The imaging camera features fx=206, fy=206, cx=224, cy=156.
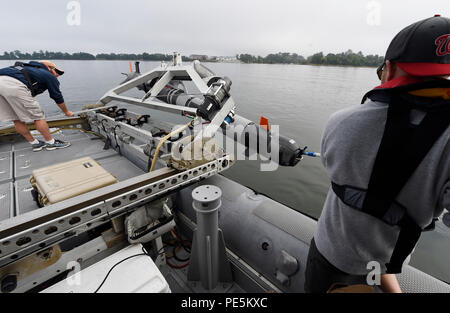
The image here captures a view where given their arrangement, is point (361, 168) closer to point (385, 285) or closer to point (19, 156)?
point (385, 285)

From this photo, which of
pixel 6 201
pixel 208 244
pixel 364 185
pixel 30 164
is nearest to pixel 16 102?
pixel 30 164

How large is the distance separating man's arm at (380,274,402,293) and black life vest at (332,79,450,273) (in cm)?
28

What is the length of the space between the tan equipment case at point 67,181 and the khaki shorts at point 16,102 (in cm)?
214

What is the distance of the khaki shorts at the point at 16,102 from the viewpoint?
3.05 metres

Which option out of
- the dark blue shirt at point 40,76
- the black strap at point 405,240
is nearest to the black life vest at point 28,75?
the dark blue shirt at point 40,76

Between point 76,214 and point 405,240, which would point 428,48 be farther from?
point 76,214

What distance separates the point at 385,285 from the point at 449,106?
94 cm

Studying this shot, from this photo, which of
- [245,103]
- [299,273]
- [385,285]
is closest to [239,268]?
[299,273]

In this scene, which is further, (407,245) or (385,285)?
(385,285)

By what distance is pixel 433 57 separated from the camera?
2.28 ft

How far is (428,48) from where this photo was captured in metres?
0.69

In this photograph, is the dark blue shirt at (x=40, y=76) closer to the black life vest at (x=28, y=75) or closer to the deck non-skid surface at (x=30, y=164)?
the black life vest at (x=28, y=75)

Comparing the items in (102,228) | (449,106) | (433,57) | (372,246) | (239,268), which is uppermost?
(433,57)

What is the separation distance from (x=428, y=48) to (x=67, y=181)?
231 cm
